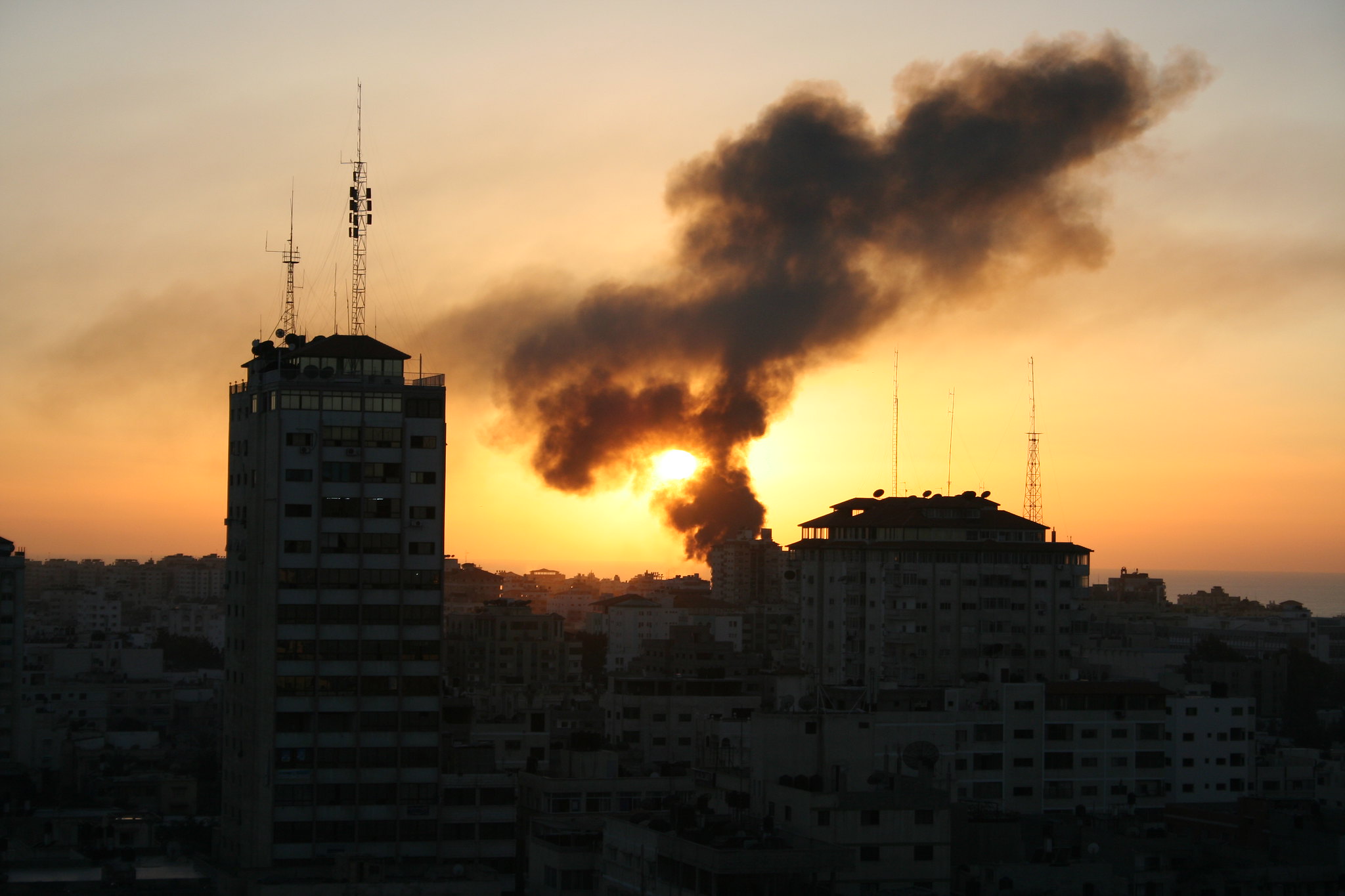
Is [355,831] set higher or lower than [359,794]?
lower

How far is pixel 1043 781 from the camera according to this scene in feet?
253

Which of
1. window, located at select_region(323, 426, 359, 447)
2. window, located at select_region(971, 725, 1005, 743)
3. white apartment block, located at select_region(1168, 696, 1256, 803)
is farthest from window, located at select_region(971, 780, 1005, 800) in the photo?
window, located at select_region(323, 426, 359, 447)

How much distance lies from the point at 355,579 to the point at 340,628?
1.80 meters

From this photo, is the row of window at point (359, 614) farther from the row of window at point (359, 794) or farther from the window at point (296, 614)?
the row of window at point (359, 794)

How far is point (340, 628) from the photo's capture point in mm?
66250

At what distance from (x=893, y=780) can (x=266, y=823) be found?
22.4 metres

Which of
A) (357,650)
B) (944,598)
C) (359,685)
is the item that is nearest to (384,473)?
(357,650)

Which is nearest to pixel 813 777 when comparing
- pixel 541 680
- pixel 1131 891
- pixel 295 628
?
pixel 1131 891

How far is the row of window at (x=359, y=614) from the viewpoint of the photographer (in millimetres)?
66062

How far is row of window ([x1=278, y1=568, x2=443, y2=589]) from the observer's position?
66188mm

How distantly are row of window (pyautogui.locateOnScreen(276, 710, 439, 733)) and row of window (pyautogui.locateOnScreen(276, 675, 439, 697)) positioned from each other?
2.15 feet

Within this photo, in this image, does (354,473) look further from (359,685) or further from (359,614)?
(359,685)

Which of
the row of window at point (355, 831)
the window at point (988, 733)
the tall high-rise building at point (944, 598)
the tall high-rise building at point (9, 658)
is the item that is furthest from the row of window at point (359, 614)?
the tall high-rise building at point (944, 598)

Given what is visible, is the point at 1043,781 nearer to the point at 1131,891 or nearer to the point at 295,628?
the point at 1131,891
